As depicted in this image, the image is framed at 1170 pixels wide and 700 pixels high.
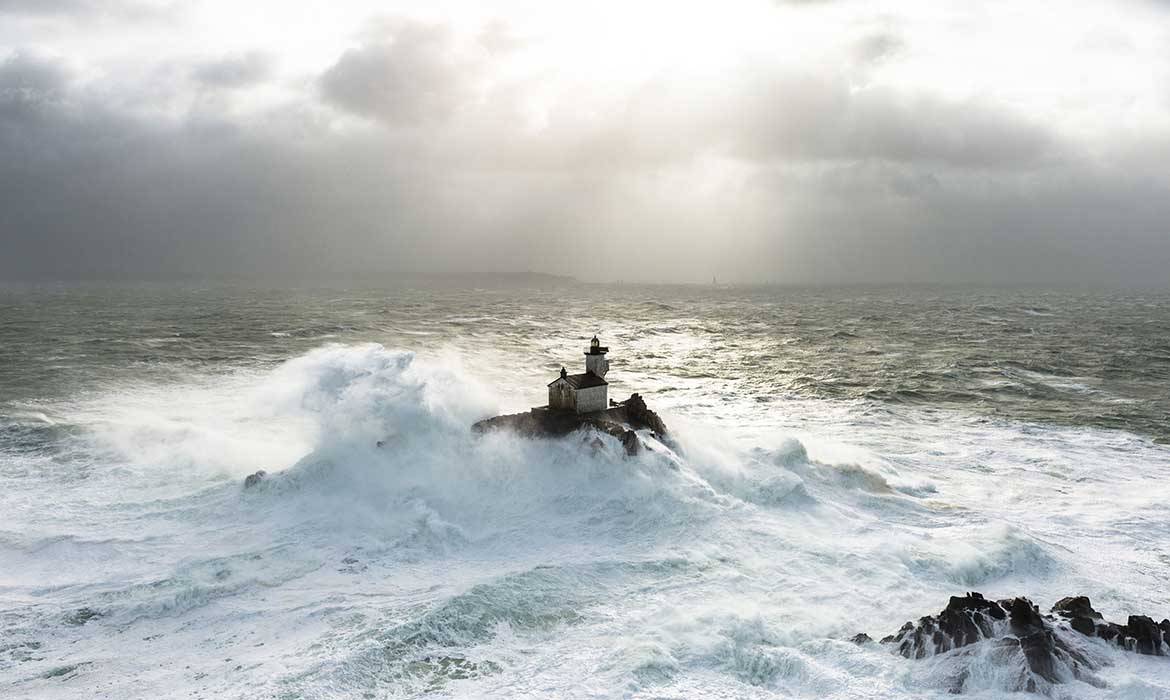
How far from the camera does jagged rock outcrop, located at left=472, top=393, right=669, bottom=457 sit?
22625mm

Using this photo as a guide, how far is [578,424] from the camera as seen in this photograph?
75.8 ft

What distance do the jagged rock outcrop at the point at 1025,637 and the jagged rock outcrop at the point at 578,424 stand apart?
32.4 ft

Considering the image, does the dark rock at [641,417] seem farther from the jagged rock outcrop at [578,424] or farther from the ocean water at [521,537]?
the ocean water at [521,537]

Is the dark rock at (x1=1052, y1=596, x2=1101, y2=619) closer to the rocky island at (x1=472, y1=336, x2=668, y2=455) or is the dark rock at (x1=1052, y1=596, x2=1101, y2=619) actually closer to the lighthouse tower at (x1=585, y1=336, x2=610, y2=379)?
the rocky island at (x1=472, y1=336, x2=668, y2=455)

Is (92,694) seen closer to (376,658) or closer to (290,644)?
(290,644)

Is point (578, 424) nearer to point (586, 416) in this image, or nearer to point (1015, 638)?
point (586, 416)

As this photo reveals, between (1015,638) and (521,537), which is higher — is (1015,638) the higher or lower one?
the higher one

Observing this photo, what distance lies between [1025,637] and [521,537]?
11752mm

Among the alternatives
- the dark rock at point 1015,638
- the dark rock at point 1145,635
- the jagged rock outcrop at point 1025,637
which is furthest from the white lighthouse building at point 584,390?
the dark rock at point 1145,635

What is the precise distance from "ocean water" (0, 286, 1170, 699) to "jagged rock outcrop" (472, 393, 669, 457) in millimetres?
566

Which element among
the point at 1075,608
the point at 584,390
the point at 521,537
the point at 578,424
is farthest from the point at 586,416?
the point at 1075,608

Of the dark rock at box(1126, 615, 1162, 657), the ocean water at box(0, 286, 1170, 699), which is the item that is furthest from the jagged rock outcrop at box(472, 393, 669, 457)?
the dark rock at box(1126, 615, 1162, 657)

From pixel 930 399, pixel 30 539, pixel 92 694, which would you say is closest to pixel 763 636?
pixel 92 694

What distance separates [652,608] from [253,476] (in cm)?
1388
